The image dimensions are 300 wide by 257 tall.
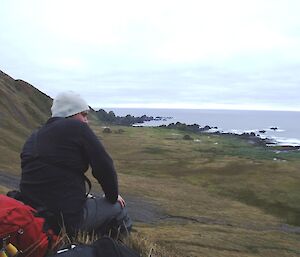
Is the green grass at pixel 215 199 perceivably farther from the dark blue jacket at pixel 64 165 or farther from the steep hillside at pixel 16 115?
the dark blue jacket at pixel 64 165

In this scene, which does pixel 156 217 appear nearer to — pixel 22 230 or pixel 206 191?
pixel 206 191

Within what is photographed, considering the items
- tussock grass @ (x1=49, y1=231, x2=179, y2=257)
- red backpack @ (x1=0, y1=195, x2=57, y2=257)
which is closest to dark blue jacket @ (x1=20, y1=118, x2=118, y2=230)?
tussock grass @ (x1=49, y1=231, x2=179, y2=257)

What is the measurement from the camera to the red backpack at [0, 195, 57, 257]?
5.47 meters

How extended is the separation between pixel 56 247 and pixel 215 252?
16244mm

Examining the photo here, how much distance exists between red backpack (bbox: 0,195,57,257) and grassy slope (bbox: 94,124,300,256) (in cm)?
1097

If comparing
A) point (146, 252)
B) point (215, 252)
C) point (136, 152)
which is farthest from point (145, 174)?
point (146, 252)

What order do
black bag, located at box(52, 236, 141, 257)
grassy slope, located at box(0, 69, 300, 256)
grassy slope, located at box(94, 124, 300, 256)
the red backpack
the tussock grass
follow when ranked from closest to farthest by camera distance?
the red backpack → black bag, located at box(52, 236, 141, 257) → the tussock grass → grassy slope, located at box(94, 124, 300, 256) → grassy slope, located at box(0, 69, 300, 256)

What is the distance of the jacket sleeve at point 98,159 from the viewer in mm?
6543

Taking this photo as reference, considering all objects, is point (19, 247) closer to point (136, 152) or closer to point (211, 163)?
point (211, 163)

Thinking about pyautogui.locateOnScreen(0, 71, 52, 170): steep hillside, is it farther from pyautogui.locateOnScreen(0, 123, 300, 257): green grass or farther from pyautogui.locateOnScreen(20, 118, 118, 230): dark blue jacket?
pyautogui.locateOnScreen(20, 118, 118, 230): dark blue jacket

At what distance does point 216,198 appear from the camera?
154 ft

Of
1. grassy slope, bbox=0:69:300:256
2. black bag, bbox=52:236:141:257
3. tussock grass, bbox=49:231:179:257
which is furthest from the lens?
grassy slope, bbox=0:69:300:256

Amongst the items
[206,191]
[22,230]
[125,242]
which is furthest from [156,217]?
[22,230]

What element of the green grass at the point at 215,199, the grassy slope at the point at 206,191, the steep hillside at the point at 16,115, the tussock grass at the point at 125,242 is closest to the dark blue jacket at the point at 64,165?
the tussock grass at the point at 125,242
